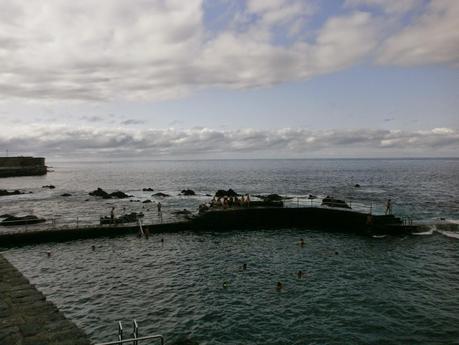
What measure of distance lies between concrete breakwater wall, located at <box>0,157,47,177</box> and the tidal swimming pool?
16573 cm

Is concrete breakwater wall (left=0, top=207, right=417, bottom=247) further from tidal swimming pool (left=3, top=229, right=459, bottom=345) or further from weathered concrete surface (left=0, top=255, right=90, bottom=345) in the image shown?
weathered concrete surface (left=0, top=255, right=90, bottom=345)

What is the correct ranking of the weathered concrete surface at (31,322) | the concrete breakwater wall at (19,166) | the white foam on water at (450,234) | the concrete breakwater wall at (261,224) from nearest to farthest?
1. the weathered concrete surface at (31,322)
2. the white foam on water at (450,234)
3. the concrete breakwater wall at (261,224)
4. the concrete breakwater wall at (19,166)

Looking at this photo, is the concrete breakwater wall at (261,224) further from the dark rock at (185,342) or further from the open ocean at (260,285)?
the dark rock at (185,342)

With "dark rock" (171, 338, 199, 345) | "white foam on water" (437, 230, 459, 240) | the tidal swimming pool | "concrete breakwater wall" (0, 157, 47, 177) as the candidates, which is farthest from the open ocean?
"concrete breakwater wall" (0, 157, 47, 177)

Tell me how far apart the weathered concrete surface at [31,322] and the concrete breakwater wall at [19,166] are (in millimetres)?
182271

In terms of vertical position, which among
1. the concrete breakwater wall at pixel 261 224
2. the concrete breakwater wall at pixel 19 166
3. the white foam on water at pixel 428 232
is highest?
the concrete breakwater wall at pixel 19 166

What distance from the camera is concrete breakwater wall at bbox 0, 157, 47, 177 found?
584 feet

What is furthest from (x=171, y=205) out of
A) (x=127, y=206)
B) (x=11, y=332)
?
(x=11, y=332)

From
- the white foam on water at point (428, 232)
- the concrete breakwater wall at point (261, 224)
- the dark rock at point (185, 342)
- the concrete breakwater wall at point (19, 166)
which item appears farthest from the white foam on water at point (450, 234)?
the concrete breakwater wall at point (19, 166)

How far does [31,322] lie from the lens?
1700 cm

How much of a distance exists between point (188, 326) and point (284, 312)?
19.7 feet

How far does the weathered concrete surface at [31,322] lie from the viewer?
15312 millimetres

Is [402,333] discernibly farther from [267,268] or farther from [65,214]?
[65,214]

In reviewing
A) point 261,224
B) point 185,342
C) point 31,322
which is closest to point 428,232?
point 261,224
